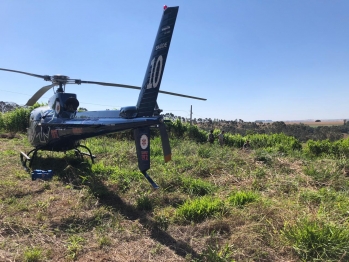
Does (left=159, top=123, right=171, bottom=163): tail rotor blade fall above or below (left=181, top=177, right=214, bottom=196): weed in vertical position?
→ above

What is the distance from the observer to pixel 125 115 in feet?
18.7

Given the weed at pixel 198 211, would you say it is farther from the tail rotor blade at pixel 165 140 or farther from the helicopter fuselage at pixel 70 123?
the helicopter fuselage at pixel 70 123

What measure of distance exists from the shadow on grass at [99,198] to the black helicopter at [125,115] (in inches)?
30.5

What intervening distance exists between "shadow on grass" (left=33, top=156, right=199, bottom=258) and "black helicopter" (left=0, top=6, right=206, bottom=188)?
77 cm

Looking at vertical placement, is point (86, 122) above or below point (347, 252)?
above

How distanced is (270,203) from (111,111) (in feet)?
13.0

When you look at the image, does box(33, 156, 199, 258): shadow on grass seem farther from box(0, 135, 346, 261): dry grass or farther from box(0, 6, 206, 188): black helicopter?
box(0, 6, 206, 188): black helicopter

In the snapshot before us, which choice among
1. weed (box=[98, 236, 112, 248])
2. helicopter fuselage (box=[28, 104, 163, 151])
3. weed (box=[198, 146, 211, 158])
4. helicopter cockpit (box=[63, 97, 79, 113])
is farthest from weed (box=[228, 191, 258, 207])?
helicopter cockpit (box=[63, 97, 79, 113])

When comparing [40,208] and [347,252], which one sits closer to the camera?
[347,252]

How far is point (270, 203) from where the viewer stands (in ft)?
16.0

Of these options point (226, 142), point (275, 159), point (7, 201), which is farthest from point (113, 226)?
point (226, 142)

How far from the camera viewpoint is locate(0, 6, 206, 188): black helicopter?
538 cm

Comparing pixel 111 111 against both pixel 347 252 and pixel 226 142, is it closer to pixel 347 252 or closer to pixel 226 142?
pixel 347 252

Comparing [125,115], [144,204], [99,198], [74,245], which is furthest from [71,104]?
[74,245]
